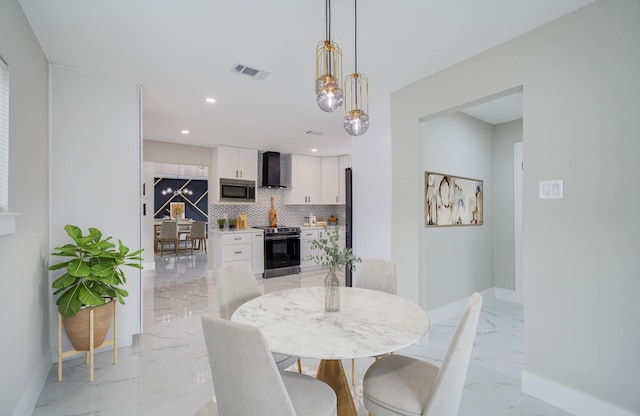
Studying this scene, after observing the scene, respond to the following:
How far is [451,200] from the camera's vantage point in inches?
142

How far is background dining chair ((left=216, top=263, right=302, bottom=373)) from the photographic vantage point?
2012 mm

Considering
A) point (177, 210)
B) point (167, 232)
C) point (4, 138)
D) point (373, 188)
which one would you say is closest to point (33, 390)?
point (4, 138)

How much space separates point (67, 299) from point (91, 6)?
6.49ft

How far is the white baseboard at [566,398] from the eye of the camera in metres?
1.75

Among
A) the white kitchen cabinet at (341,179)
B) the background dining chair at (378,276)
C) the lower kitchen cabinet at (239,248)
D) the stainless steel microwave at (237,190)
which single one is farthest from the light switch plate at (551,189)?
the stainless steel microwave at (237,190)

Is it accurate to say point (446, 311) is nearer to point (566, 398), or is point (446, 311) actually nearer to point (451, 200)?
point (451, 200)

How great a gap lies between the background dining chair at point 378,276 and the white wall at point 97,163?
7.03ft

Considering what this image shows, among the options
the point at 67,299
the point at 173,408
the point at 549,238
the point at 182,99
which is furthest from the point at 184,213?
the point at 549,238

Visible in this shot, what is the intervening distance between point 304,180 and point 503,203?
12.4 feet

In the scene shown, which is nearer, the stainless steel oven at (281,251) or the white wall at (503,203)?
the white wall at (503,203)

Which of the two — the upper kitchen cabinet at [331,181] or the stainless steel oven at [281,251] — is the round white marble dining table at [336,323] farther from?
the upper kitchen cabinet at [331,181]

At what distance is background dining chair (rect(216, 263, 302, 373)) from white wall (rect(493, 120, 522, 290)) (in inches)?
135

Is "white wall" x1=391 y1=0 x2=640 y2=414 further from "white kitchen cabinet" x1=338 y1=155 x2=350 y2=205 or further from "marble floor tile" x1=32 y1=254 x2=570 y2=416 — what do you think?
"white kitchen cabinet" x1=338 y1=155 x2=350 y2=205

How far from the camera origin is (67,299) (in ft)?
7.22
